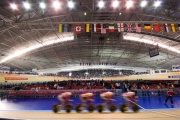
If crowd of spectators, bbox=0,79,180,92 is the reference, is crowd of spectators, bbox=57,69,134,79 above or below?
above

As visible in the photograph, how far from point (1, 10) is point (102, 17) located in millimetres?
10265

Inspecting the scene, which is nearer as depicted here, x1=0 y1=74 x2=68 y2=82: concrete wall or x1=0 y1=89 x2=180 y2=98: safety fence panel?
x1=0 y1=89 x2=180 y2=98: safety fence panel

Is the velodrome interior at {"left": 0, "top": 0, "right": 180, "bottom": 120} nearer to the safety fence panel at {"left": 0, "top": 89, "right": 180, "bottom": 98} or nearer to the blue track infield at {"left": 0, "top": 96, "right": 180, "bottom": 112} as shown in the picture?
the safety fence panel at {"left": 0, "top": 89, "right": 180, "bottom": 98}

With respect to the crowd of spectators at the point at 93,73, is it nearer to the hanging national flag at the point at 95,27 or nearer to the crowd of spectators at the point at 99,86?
the crowd of spectators at the point at 99,86

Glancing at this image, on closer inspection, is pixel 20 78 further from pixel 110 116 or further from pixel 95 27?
pixel 110 116

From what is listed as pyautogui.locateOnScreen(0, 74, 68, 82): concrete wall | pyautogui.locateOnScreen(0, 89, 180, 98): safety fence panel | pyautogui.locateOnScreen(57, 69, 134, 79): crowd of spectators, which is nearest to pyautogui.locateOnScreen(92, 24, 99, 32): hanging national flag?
pyautogui.locateOnScreen(0, 89, 180, 98): safety fence panel

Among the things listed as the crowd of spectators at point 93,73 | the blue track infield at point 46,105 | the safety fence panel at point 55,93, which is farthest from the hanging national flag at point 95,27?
the crowd of spectators at point 93,73

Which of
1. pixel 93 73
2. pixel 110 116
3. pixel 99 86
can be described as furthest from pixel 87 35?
pixel 93 73

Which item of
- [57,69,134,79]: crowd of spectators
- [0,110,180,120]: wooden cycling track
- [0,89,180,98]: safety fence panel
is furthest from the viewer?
[57,69,134,79]: crowd of spectators

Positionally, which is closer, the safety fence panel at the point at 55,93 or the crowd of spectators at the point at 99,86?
the safety fence panel at the point at 55,93

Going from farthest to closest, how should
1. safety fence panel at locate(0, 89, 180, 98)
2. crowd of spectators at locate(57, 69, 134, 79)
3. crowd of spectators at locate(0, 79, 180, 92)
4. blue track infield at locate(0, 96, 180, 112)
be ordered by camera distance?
crowd of spectators at locate(57, 69, 134, 79), crowd of spectators at locate(0, 79, 180, 92), safety fence panel at locate(0, 89, 180, 98), blue track infield at locate(0, 96, 180, 112)

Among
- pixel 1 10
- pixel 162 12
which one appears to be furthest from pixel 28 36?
pixel 162 12

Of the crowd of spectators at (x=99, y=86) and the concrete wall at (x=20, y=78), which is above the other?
the concrete wall at (x=20, y=78)

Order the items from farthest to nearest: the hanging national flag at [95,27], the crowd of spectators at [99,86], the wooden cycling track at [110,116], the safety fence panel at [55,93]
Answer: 1. the crowd of spectators at [99,86]
2. the safety fence panel at [55,93]
3. the hanging national flag at [95,27]
4. the wooden cycling track at [110,116]
